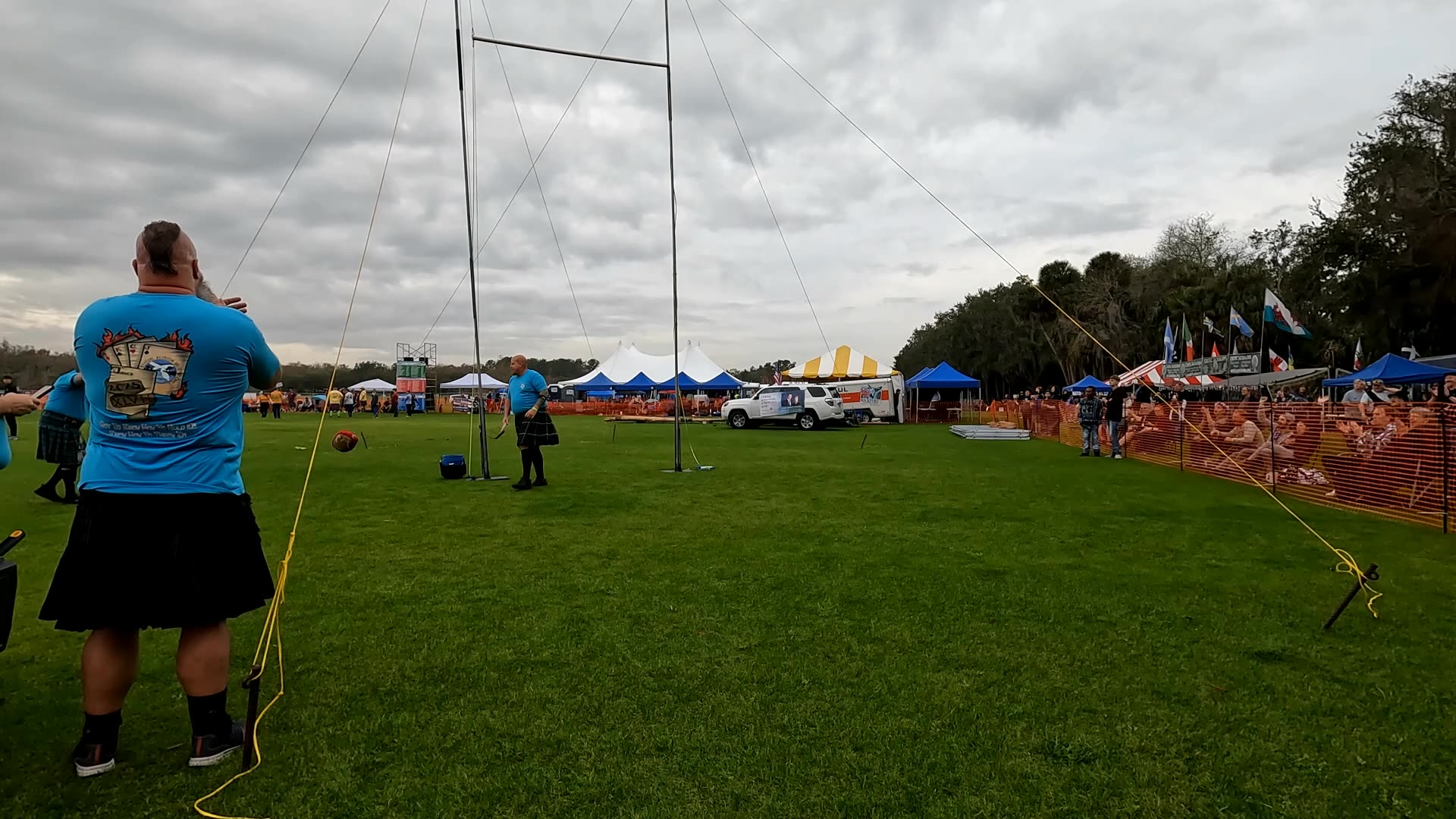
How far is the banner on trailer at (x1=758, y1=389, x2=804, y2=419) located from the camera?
92.2ft

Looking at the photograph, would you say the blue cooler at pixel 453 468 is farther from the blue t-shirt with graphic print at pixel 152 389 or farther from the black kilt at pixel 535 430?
the blue t-shirt with graphic print at pixel 152 389

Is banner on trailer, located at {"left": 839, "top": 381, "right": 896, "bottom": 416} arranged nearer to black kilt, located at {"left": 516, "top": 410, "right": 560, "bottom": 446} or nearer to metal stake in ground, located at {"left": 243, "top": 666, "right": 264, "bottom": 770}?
black kilt, located at {"left": 516, "top": 410, "right": 560, "bottom": 446}

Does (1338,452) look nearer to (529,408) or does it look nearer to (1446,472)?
(1446,472)

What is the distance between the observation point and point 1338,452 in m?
9.47

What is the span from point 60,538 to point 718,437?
55.6 feet

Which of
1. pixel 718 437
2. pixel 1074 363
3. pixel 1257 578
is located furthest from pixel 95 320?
pixel 1074 363

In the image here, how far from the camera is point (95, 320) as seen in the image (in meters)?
2.46

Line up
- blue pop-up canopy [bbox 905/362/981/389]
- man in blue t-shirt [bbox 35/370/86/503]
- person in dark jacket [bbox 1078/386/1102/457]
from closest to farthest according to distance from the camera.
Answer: man in blue t-shirt [bbox 35/370/86/503] < person in dark jacket [bbox 1078/386/1102/457] < blue pop-up canopy [bbox 905/362/981/389]

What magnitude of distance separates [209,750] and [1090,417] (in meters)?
16.1

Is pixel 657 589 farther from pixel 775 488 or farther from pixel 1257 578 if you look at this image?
pixel 775 488

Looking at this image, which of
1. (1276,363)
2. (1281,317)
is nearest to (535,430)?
(1281,317)

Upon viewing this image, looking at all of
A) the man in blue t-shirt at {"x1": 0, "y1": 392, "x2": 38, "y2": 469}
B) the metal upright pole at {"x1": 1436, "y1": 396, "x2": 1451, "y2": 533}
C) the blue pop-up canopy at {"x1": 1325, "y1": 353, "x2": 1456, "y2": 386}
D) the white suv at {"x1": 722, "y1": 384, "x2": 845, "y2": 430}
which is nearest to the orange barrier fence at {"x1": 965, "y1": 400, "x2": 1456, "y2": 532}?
the metal upright pole at {"x1": 1436, "y1": 396, "x2": 1451, "y2": 533}

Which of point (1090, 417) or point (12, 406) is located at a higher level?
point (12, 406)

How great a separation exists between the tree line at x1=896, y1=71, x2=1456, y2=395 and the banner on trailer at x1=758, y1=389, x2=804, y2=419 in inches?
473
